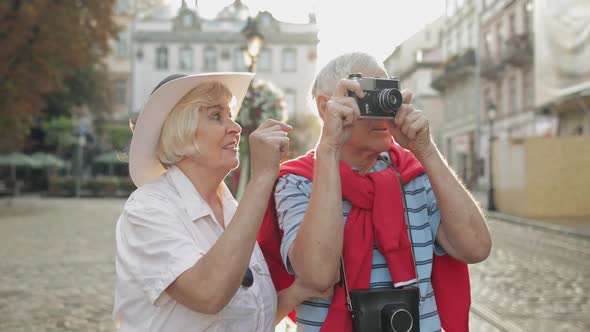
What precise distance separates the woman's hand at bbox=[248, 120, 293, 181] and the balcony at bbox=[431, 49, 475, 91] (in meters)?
39.3

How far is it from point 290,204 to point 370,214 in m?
0.27

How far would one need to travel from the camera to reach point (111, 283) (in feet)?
27.0

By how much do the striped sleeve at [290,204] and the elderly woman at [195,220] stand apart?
0.43 feet

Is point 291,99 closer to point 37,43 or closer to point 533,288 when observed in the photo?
point 37,43

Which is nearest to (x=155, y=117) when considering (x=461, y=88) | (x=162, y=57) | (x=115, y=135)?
(x=461, y=88)

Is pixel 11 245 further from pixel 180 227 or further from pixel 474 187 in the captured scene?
pixel 474 187

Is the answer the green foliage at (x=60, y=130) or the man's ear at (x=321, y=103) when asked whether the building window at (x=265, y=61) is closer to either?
the green foliage at (x=60, y=130)

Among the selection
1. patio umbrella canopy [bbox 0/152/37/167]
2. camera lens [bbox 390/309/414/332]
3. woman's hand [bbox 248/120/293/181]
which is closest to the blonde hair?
woman's hand [bbox 248/120/293/181]

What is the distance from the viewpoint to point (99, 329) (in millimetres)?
5711

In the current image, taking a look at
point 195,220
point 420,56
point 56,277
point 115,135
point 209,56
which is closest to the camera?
point 195,220

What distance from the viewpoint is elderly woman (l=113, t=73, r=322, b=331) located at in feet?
5.85

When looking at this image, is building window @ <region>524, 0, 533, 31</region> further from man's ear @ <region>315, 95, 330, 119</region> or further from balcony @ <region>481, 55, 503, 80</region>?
man's ear @ <region>315, 95, 330, 119</region>

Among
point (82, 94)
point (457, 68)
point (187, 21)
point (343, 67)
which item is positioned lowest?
point (343, 67)

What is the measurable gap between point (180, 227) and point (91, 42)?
70.4ft
